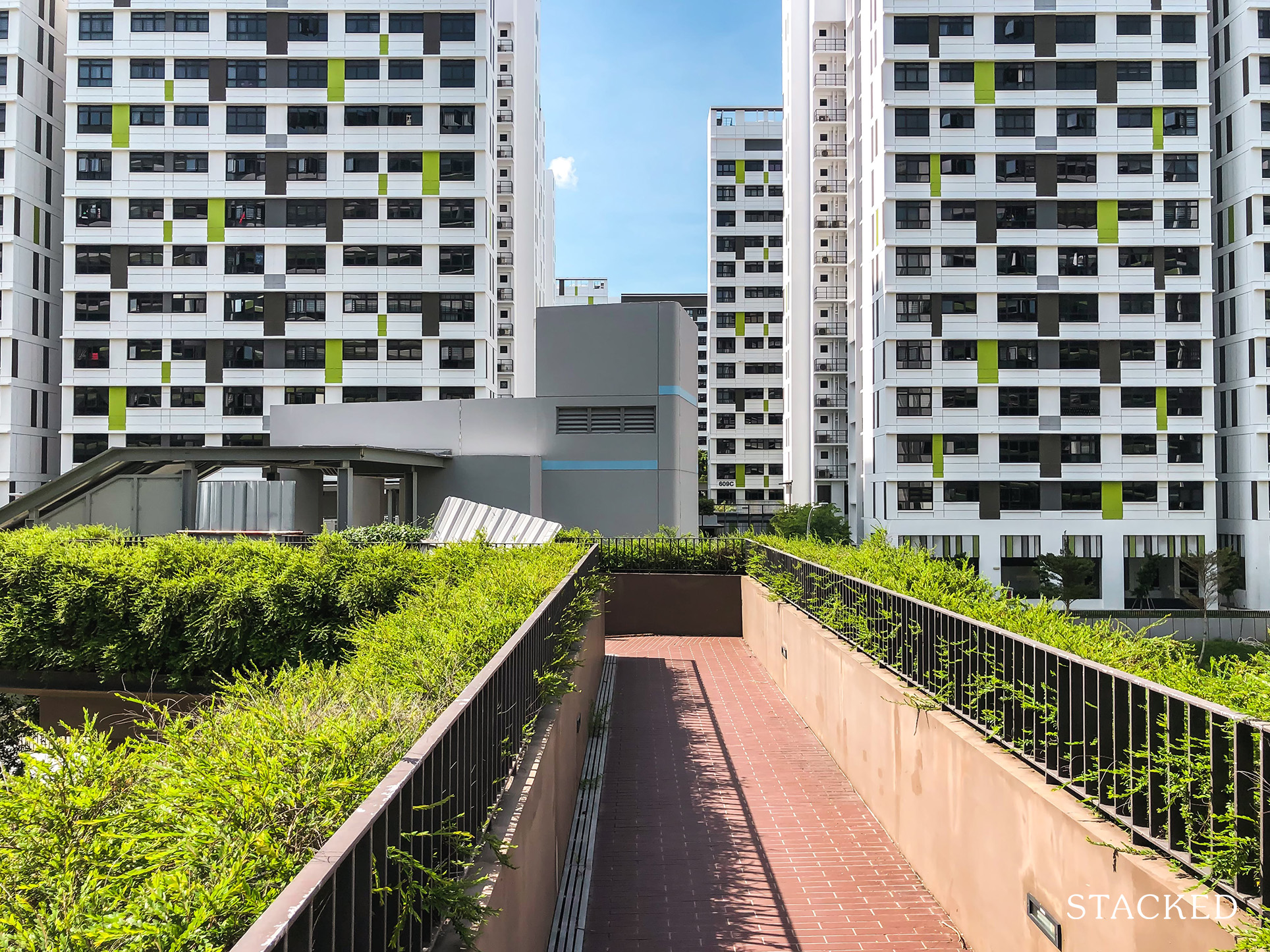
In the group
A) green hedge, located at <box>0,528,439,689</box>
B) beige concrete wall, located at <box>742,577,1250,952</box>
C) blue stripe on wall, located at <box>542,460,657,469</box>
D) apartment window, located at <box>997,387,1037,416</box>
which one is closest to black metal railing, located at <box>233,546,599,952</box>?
beige concrete wall, located at <box>742,577,1250,952</box>

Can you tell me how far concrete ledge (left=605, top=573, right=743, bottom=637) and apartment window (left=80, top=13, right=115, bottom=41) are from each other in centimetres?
4607

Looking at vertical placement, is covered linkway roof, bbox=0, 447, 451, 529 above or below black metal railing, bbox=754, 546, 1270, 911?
above

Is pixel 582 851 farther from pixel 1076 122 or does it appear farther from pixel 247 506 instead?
pixel 1076 122

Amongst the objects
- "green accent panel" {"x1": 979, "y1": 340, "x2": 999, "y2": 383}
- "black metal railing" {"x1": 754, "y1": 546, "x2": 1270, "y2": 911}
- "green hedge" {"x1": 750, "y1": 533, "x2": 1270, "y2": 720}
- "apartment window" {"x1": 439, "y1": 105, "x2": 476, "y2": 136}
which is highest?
"apartment window" {"x1": 439, "y1": 105, "x2": 476, "y2": 136}

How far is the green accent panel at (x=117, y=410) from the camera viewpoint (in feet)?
146

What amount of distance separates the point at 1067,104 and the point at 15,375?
184 feet

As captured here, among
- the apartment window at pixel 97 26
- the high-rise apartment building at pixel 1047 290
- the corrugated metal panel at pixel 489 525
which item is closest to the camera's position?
the corrugated metal panel at pixel 489 525

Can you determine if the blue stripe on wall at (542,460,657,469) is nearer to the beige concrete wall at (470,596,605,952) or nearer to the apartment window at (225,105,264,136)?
the beige concrete wall at (470,596,605,952)

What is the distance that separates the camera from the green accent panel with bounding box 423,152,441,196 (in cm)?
4428

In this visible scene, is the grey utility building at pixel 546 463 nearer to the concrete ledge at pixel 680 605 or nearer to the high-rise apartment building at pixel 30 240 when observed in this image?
the concrete ledge at pixel 680 605

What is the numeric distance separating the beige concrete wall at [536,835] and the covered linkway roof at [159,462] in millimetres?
16797

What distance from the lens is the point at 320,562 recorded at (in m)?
11.5

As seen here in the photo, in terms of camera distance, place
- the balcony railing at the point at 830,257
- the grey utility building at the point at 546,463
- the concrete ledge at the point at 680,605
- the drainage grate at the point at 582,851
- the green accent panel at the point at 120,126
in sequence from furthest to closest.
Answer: the balcony railing at the point at 830,257, the green accent panel at the point at 120,126, the grey utility building at the point at 546,463, the concrete ledge at the point at 680,605, the drainage grate at the point at 582,851

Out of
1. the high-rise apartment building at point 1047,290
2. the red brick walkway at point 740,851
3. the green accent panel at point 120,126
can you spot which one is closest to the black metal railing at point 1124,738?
the red brick walkway at point 740,851
